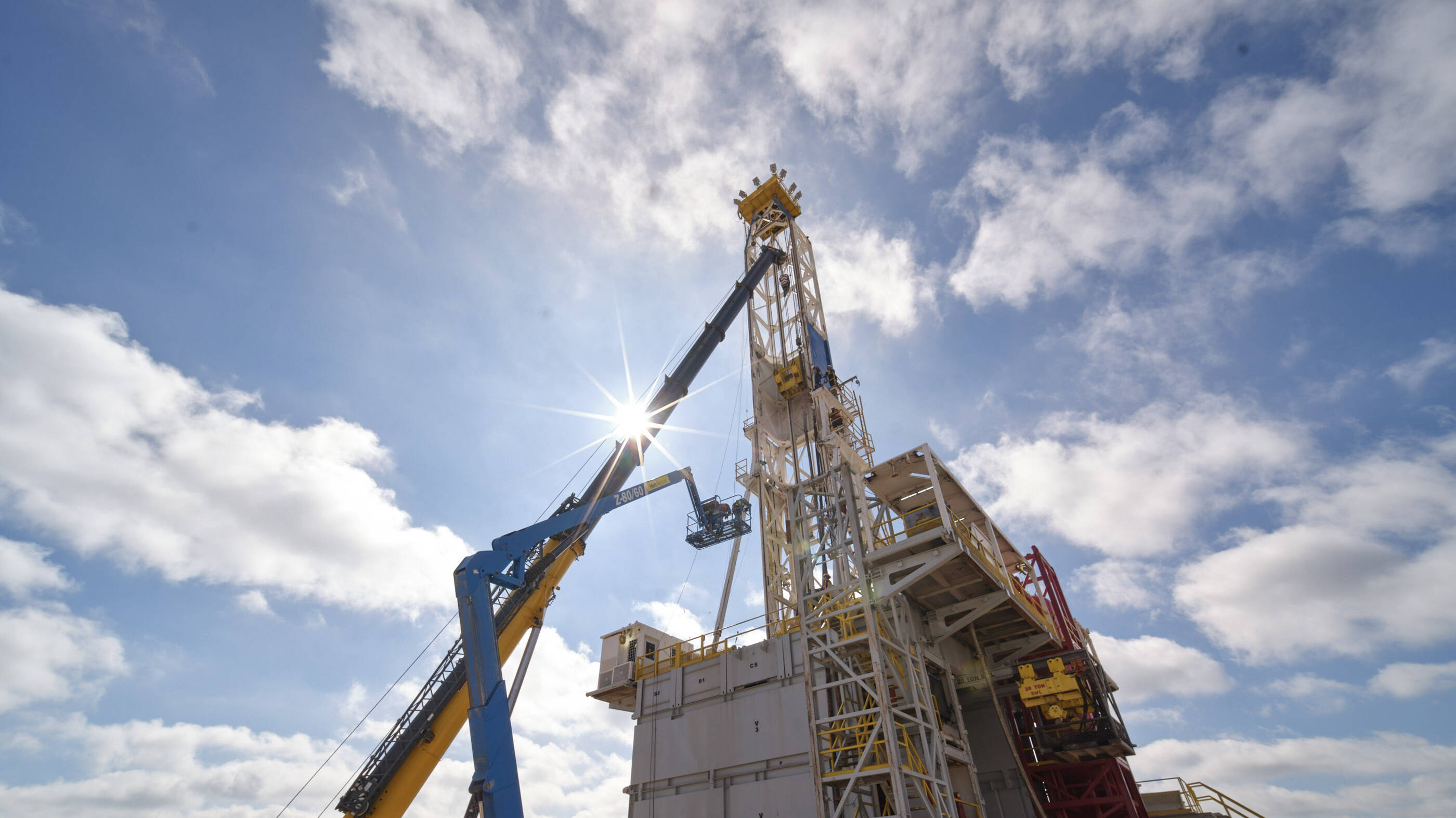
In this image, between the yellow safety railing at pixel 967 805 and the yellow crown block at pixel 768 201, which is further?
the yellow crown block at pixel 768 201

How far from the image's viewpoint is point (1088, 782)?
19406 mm

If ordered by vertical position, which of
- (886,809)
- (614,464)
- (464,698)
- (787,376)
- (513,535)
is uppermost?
(787,376)

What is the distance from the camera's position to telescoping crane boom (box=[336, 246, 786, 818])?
18375mm

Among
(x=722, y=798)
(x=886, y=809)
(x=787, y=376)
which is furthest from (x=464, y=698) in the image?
(x=787, y=376)

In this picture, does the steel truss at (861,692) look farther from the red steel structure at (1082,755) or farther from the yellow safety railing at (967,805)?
the red steel structure at (1082,755)

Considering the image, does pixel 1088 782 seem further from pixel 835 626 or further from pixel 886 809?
pixel 835 626

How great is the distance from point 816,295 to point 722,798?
18708mm

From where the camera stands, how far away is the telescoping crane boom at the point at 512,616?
60.3ft

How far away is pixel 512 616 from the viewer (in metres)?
21.5

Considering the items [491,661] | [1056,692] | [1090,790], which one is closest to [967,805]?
[1056,692]

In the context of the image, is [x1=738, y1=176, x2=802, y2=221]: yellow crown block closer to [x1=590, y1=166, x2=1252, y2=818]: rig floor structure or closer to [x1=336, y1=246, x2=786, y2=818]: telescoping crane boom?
[x1=336, y1=246, x2=786, y2=818]: telescoping crane boom

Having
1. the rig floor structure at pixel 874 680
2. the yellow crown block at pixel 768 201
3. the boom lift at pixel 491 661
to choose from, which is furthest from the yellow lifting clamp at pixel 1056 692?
the yellow crown block at pixel 768 201

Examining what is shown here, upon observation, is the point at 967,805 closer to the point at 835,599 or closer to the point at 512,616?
the point at 835,599

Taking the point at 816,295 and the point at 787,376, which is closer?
the point at 787,376
